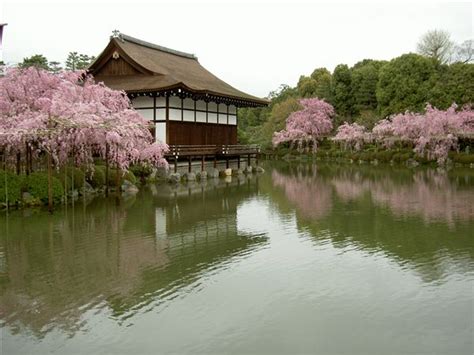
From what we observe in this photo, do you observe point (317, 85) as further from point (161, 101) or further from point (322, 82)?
point (161, 101)

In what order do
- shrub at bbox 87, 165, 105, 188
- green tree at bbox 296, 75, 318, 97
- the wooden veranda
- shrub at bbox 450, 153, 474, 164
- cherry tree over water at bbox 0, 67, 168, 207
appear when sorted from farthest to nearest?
green tree at bbox 296, 75, 318, 97 → shrub at bbox 450, 153, 474, 164 → the wooden veranda → shrub at bbox 87, 165, 105, 188 → cherry tree over water at bbox 0, 67, 168, 207

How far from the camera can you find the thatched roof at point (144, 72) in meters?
30.2

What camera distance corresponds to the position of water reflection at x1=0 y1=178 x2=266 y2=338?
8.36m

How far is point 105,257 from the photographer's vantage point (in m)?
11.6

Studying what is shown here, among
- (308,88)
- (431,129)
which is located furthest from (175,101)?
(308,88)

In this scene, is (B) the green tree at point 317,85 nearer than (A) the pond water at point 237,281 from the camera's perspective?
No

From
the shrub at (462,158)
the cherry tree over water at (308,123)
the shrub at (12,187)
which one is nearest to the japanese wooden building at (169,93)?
the shrub at (12,187)

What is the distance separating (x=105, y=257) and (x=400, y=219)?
378 inches

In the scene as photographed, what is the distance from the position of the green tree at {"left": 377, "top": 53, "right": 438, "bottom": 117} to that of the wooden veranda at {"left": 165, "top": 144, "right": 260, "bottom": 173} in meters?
21.4

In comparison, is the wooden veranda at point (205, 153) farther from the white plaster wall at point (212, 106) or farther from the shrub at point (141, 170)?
the white plaster wall at point (212, 106)

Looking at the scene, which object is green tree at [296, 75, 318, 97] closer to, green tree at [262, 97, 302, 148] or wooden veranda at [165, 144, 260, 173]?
green tree at [262, 97, 302, 148]

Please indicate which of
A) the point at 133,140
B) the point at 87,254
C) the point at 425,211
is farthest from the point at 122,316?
the point at 133,140

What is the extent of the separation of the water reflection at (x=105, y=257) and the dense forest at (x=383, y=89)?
35.8 m

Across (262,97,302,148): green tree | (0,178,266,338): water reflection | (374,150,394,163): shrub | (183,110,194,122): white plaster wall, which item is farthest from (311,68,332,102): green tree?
(0,178,266,338): water reflection
